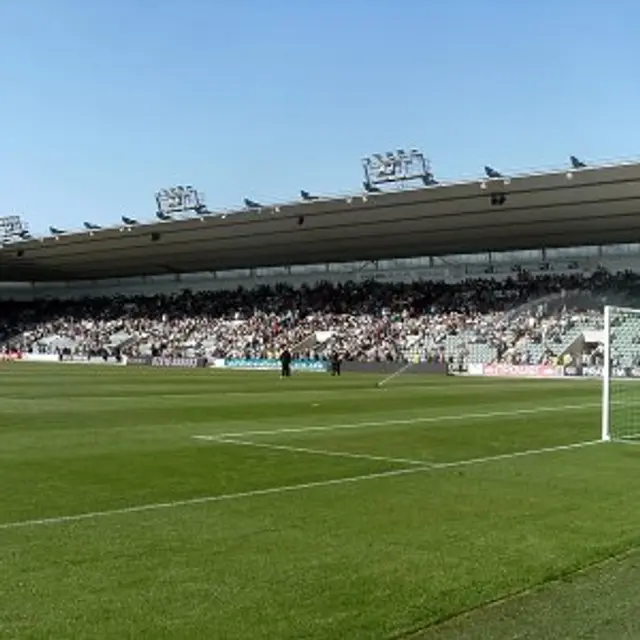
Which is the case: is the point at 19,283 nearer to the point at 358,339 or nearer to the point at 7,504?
the point at 358,339

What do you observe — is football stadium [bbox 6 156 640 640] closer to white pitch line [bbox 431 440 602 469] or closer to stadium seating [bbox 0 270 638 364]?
white pitch line [bbox 431 440 602 469]

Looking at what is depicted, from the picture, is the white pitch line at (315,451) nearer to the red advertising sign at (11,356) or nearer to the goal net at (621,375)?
the goal net at (621,375)

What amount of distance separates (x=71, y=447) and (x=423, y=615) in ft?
33.1

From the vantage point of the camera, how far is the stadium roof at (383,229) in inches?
2202

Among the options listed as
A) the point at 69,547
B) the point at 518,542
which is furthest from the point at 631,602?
the point at 69,547

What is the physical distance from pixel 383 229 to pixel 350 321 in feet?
35.5

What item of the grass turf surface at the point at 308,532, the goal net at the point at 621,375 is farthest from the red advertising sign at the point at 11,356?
the grass turf surface at the point at 308,532

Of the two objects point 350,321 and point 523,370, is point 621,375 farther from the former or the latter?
point 350,321

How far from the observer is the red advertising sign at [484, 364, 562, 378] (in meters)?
55.5

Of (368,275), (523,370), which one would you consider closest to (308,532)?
(523,370)

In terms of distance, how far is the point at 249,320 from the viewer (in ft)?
275

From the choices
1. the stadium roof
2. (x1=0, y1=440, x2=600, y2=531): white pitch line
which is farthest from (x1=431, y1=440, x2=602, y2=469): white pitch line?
the stadium roof

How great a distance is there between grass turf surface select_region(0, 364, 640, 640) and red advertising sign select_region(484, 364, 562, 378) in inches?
1491

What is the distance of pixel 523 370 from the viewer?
5741 cm
